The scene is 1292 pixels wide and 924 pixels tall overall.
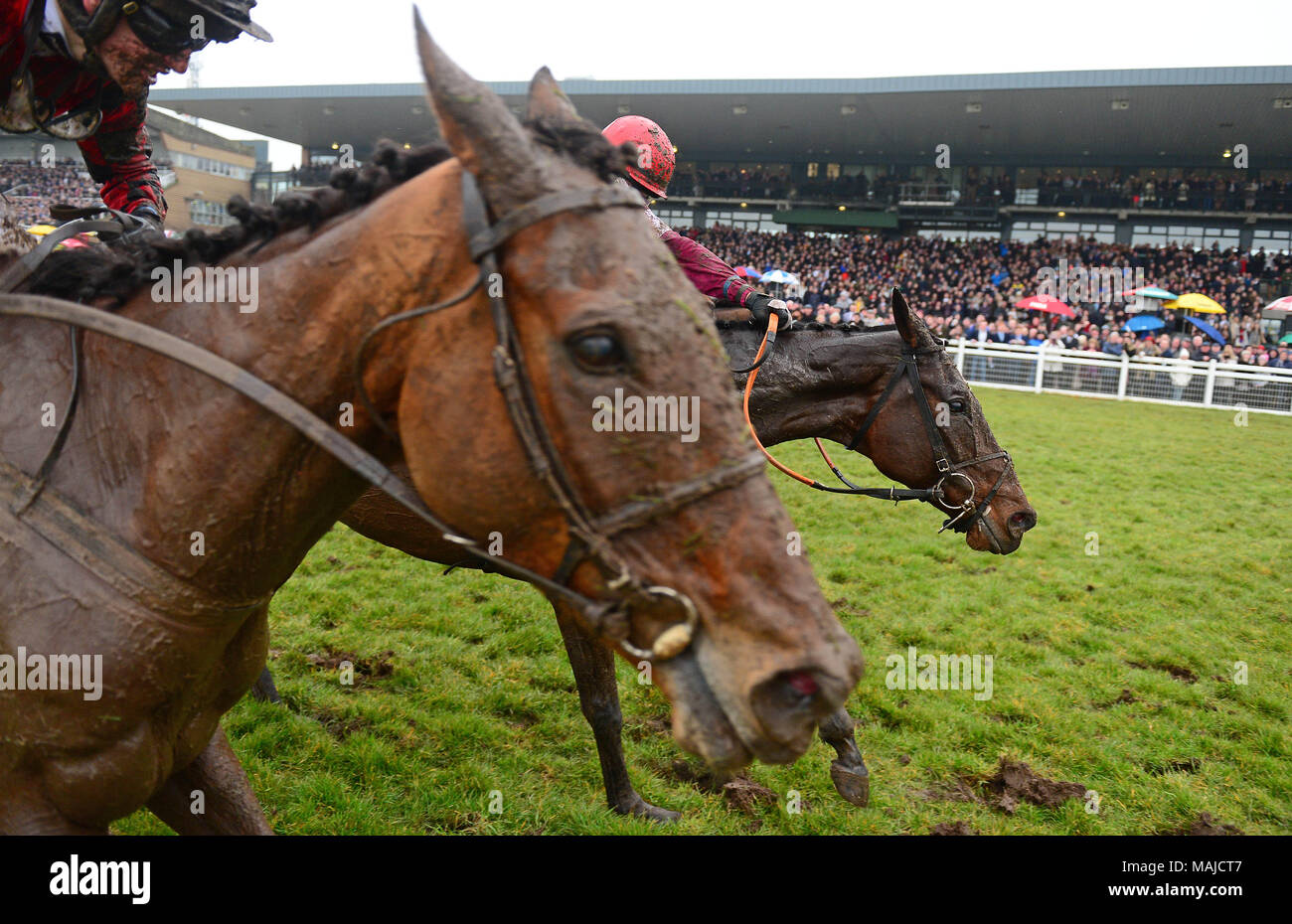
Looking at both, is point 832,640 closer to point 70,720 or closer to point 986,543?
point 70,720

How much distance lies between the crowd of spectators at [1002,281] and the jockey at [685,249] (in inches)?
793

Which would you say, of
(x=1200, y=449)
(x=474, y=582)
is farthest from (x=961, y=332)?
(x=474, y=582)

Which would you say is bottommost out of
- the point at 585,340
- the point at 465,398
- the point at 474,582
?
the point at 474,582

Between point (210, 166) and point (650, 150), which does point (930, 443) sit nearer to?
point (650, 150)

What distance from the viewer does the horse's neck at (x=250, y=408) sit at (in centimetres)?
174

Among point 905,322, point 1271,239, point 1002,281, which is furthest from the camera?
point 1271,239

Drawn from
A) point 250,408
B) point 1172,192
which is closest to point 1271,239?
point 1172,192

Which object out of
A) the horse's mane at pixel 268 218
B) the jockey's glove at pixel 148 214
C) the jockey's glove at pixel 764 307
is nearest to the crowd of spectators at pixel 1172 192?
the jockey's glove at pixel 764 307

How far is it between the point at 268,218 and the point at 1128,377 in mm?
22689

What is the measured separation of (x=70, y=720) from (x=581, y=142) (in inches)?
67.5

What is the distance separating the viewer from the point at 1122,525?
360 inches

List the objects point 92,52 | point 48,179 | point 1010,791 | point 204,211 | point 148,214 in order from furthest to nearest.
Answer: point 204,211 → point 48,179 → point 1010,791 → point 148,214 → point 92,52

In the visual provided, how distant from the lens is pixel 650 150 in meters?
4.70

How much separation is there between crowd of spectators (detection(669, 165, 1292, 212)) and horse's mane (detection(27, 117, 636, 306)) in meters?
42.7
